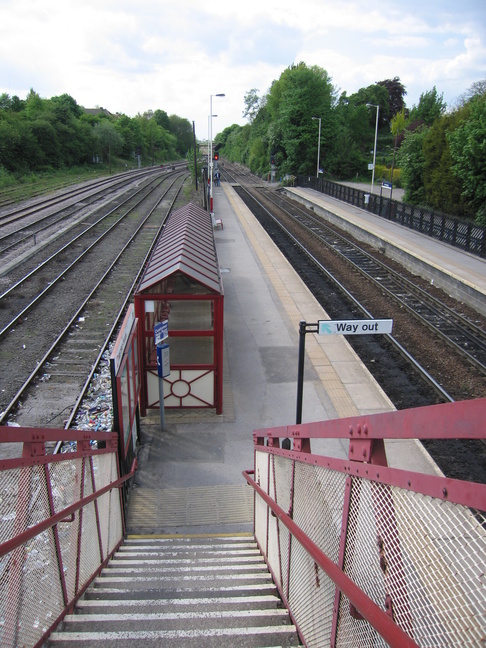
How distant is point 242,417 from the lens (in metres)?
9.91

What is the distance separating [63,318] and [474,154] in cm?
1889

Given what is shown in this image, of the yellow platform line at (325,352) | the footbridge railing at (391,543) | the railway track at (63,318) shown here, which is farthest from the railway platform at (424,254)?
the footbridge railing at (391,543)

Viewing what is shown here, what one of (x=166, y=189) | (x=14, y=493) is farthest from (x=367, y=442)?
(x=166, y=189)

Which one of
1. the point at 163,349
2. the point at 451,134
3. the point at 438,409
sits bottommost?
the point at 163,349

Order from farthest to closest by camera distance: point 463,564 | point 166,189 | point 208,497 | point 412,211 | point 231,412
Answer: point 166,189
point 412,211
point 231,412
point 208,497
point 463,564

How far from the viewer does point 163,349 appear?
883 cm

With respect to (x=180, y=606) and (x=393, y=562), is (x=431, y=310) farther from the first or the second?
(x=393, y=562)

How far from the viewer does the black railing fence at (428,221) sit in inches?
865

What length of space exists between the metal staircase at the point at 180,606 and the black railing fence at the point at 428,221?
19.9 metres

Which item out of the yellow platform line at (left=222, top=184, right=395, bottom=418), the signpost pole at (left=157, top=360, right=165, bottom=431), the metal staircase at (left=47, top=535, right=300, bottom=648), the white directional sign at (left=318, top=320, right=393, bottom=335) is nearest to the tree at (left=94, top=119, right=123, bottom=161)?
the yellow platform line at (left=222, top=184, right=395, bottom=418)

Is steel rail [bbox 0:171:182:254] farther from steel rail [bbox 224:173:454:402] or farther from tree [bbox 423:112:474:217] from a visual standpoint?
tree [bbox 423:112:474:217]

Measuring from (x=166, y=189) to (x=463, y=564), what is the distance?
5250 centimetres

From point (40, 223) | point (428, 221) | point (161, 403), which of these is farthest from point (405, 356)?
point (40, 223)

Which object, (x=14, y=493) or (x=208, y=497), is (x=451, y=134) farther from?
(x=14, y=493)
